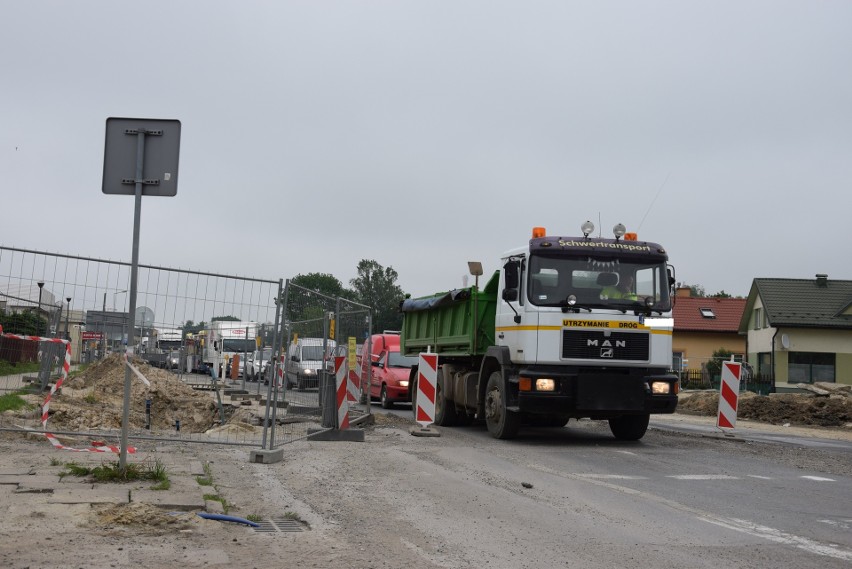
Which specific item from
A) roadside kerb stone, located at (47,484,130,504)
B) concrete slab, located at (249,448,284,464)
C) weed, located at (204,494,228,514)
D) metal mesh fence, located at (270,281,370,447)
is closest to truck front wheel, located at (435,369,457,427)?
metal mesh fence, located at (270,281,370,447)

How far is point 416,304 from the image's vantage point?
18891 millimetres

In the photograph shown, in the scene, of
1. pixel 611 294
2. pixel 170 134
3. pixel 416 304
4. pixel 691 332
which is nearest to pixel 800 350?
pixel 691 332

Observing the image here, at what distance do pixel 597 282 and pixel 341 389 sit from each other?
4.34m

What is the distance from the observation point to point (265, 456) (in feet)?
32.9

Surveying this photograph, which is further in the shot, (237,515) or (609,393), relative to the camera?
(609,393)

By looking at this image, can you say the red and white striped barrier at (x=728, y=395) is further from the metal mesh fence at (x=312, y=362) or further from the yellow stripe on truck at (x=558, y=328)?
the metal mesh fence at (x=312, y=362)

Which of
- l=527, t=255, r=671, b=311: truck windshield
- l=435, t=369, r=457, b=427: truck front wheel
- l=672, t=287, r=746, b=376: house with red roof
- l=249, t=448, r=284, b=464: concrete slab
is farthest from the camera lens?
l=672, t=287, r=746, b=376: house with red roof

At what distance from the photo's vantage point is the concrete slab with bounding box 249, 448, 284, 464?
10.0 metres

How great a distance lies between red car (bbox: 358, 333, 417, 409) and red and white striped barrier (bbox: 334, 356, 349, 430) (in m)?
10.3

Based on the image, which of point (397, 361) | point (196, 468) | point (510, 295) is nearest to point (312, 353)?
point (510, 295)

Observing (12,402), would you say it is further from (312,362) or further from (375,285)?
(375,285)

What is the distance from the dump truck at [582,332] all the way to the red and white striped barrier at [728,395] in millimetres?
2224

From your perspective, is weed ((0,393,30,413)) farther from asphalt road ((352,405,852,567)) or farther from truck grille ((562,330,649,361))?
truck grille ((562,330,649,361))

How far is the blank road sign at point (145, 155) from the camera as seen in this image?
27.2ft
